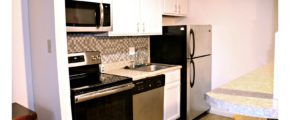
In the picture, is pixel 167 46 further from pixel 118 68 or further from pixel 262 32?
pixel 262 32

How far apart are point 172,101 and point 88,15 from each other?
5.67 ft

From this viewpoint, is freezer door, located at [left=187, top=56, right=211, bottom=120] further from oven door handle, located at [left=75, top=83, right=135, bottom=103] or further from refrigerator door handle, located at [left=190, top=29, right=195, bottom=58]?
oven door handle, located at [left=75, top=83, right=135, bottom=103]

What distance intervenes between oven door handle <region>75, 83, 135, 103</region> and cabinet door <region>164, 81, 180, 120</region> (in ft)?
2.72

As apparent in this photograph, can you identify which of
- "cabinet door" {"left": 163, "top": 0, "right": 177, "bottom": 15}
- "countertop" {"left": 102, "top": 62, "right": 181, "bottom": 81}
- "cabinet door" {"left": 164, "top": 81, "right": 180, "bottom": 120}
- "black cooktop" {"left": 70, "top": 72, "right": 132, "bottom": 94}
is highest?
"cabinet door" {"left": 163, "top": 0, "right": 177, "bottom": 15}

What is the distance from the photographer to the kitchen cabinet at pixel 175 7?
3.68m

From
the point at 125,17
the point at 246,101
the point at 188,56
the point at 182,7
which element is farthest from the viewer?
the point at 182,7

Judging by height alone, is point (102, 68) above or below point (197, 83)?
above

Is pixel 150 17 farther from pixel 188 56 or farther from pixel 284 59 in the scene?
pixel 284 59

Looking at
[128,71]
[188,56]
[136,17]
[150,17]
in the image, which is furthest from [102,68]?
[188,56]

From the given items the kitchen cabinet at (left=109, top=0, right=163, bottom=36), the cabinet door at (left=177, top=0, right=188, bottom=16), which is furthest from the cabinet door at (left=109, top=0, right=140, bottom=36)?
the cabinet door at (left=177, top=0, right=188, bottom=16)

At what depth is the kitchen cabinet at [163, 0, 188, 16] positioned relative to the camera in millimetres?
3682

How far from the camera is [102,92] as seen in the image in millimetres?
2270

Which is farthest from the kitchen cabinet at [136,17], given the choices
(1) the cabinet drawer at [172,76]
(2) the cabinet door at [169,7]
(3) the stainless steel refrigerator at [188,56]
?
(1) the cabinet drawer at [172,76]
